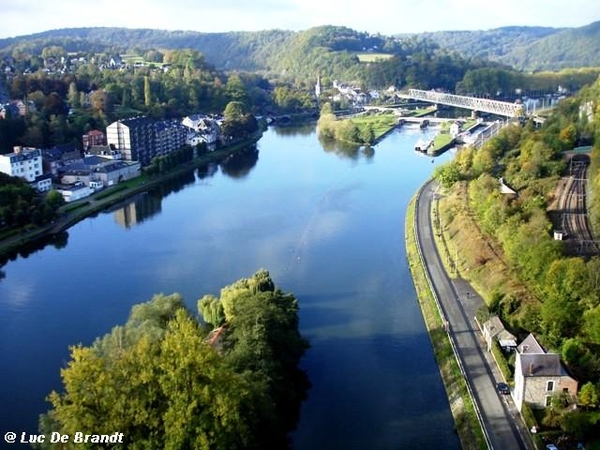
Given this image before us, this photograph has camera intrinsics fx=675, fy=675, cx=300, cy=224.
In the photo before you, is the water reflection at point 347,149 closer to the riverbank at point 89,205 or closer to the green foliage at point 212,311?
the riverbank at point 89,205

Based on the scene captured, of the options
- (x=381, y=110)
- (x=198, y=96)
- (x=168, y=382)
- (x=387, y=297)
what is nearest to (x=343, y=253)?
(x=387, y=297)

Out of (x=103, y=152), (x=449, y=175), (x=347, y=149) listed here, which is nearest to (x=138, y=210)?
(x=103, y=152)

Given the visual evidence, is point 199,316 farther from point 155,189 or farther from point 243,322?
point 155,189

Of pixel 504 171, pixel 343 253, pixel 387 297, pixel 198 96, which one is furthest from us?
pixel 198 96

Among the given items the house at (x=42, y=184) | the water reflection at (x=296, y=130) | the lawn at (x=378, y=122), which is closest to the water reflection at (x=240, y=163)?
the water reflection at (x=296, y=130)

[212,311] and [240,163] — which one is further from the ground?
[240,163]

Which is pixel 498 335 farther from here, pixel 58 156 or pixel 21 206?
pixel 58 156
